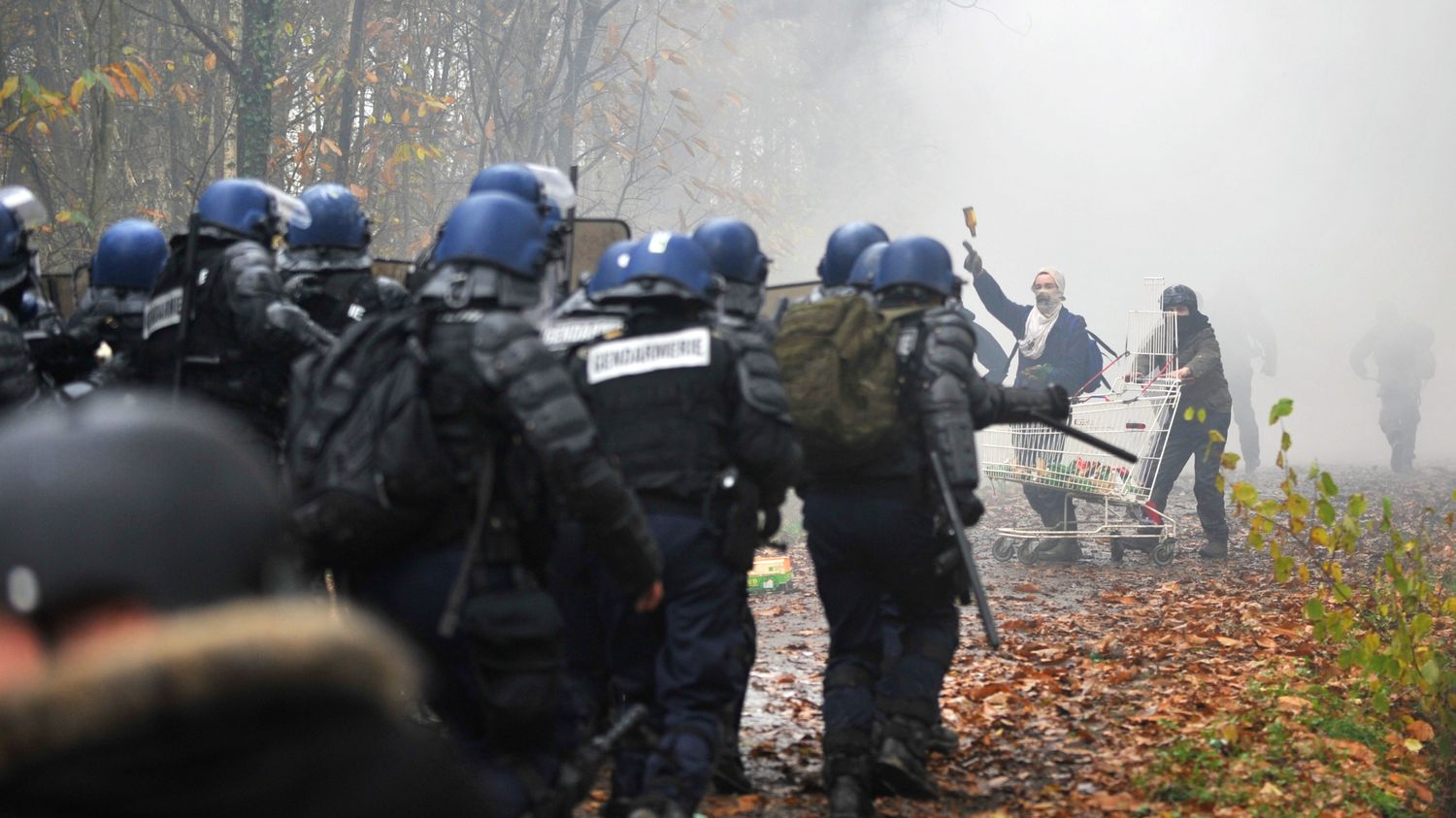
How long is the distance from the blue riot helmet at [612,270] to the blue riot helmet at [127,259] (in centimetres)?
254

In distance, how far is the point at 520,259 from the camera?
14.5 feet

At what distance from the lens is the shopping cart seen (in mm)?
12398

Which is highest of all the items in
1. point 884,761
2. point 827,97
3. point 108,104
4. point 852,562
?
point 827,97

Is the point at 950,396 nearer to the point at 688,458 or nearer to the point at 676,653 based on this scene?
the point at 688,458

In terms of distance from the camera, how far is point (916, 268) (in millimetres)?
6160

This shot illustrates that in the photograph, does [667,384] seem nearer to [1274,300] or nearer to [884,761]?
[884,761]

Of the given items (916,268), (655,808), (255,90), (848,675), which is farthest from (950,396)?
(255,90)

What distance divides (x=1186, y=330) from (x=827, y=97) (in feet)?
60.9

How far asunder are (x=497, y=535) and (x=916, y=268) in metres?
2.65

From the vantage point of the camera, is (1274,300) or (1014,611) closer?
(1014,611)

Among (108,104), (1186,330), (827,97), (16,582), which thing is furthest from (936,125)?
(16,582)

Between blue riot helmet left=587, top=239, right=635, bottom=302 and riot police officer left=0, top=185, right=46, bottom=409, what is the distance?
7.41 feet

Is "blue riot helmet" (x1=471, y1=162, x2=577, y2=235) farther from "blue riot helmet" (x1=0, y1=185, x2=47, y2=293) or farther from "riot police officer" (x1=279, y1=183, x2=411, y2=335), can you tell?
"blue riot helmet" (x1=0, y1=185, x2=47, y2=293)

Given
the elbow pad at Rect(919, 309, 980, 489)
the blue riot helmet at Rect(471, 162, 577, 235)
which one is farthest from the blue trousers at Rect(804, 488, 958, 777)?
the blue riot helmet at Rect(471, 162, 577, 235)
